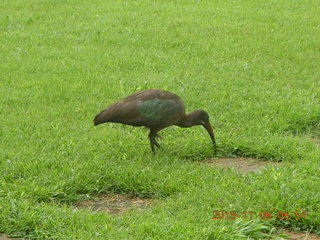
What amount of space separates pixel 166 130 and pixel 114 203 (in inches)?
81.6

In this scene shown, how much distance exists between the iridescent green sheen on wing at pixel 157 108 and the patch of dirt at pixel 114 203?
1.05 meters

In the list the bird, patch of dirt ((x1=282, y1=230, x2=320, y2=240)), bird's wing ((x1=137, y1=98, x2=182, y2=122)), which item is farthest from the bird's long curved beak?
patch of dirt ((x1=282, y1=230, x2=320, y2=240))

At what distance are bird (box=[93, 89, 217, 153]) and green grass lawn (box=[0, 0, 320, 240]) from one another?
0.37 m

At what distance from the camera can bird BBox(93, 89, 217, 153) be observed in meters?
7.07

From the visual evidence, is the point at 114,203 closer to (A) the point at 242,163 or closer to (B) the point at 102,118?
(B) the point at 102,118

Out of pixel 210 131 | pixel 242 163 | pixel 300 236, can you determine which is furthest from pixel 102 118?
pixel 300 236

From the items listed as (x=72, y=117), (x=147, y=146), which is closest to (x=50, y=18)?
(x=72, y=117)

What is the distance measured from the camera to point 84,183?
21.5 ft

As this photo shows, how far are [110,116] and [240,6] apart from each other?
7591 mm

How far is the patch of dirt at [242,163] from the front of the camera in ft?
23.3
